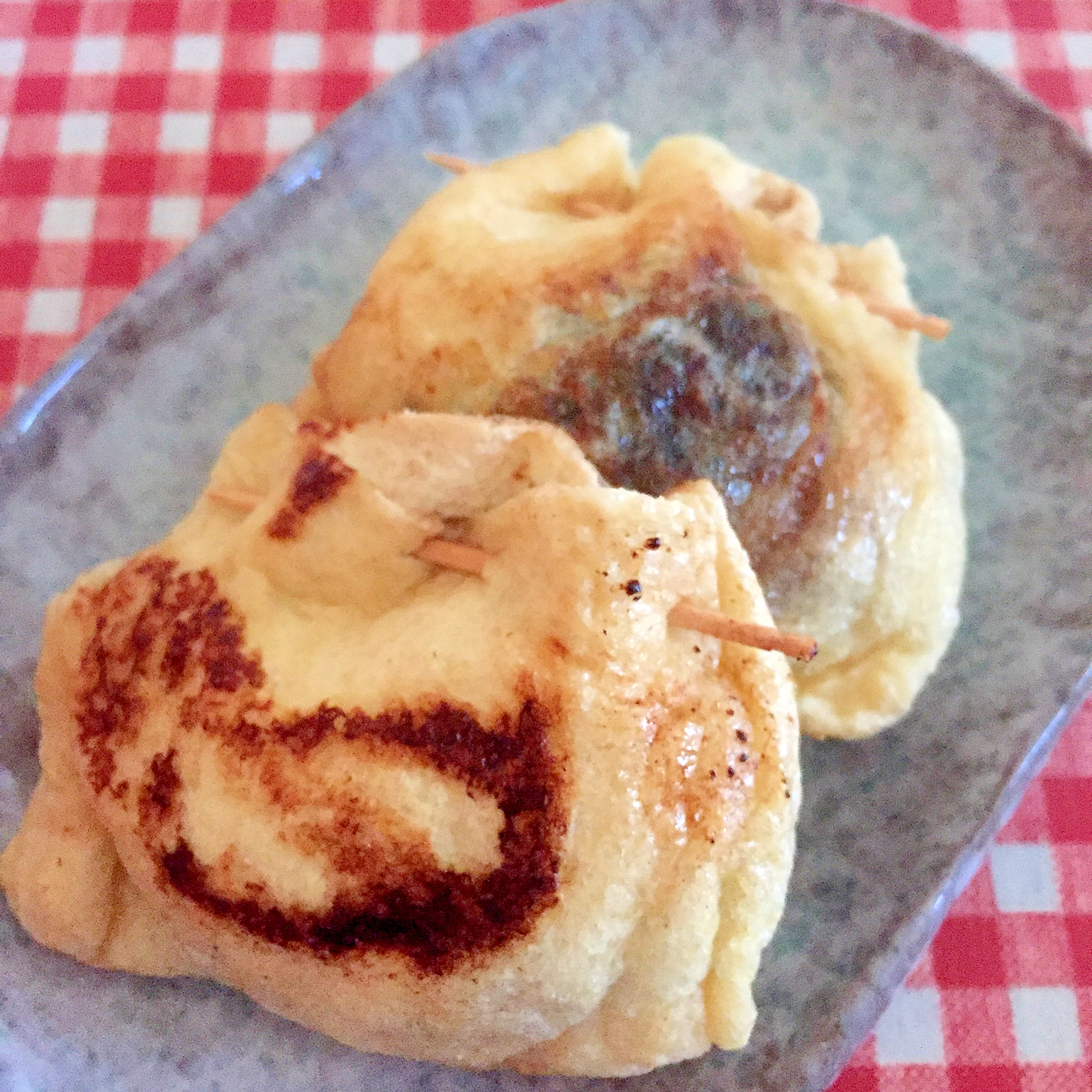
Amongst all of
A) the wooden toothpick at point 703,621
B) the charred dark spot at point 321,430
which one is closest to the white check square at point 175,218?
the charred dark spot at point 321,430

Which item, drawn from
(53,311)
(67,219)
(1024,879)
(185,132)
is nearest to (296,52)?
(185,132)

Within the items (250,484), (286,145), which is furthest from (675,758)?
(286,145)

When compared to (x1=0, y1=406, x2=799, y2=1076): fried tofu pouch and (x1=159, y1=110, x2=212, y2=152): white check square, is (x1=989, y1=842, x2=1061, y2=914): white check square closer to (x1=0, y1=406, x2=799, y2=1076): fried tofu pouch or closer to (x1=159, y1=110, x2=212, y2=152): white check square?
(x1=0, y1=406, x2=799, y2=1076): fried tofu pouch

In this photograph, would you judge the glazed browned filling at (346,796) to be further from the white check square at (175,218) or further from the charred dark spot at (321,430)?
the white check square at (175,218)

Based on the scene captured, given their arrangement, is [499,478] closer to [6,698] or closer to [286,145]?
[6,698]

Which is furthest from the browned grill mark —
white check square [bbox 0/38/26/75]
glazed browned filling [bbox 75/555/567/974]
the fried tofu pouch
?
white check square [bbox 0/38/26/75]

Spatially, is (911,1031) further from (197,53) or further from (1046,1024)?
(197,53)
